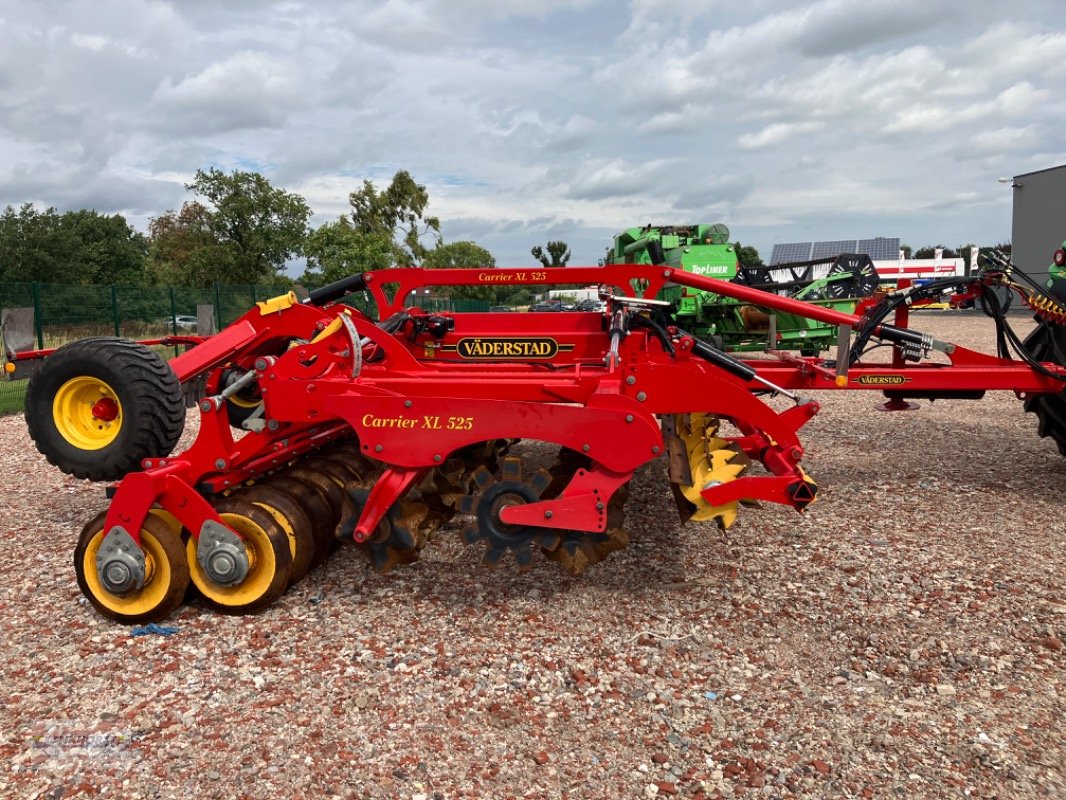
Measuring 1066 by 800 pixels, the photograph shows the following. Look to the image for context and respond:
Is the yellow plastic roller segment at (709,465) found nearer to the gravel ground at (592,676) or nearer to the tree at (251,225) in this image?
the gravel ground at (592,676)

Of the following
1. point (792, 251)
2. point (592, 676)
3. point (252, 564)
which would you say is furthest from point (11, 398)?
point (792, 251)

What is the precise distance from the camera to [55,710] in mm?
3033

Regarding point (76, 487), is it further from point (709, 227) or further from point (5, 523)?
point (709, 227)

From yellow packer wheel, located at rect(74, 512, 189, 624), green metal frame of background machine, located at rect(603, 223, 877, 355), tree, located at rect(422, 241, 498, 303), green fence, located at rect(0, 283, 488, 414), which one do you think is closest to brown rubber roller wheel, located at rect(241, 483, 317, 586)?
yellow packer wheel, located at rect(74, 512, 189, 624)

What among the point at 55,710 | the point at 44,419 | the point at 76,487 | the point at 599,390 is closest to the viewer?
the point at 55,710

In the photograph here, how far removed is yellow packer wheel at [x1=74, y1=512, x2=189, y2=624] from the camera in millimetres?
3635

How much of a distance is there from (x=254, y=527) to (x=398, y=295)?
170 cm

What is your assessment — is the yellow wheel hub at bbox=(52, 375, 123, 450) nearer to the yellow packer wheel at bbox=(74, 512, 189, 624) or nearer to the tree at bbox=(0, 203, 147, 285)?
the yellow packer wheel at bbox=(74, 512, 189, 624)

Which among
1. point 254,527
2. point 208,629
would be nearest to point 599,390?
point 254,527

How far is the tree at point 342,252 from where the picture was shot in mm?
29953

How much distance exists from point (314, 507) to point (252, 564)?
0.44 metres

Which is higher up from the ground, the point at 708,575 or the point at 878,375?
the point at 878,375

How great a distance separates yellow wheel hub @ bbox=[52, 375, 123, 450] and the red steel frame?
0.36 metres

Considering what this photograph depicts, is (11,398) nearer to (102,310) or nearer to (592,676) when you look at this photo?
(102,310)
